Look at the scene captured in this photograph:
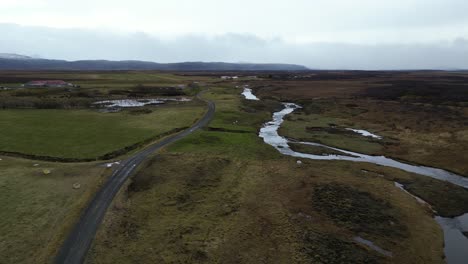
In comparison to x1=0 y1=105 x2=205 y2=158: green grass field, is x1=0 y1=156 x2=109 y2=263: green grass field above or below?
below

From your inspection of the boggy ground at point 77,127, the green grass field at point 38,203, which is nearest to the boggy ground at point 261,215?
the green grass field at point 38,203

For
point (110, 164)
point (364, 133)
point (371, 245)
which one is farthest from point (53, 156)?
point (364, 133)

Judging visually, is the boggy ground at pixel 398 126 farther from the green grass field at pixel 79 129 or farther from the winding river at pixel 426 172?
the green grass field at pixel 79 129

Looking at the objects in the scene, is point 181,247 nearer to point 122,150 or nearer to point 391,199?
point 391,199

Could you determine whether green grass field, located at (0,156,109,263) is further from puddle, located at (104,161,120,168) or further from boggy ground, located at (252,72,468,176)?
boggy ground, located at (252,72,468,176)

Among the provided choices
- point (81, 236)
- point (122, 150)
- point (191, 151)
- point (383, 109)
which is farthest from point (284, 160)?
point (383, 109)

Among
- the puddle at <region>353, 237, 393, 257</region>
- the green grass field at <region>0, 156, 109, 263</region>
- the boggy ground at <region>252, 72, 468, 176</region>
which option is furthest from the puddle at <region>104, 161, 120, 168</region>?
the boggy ground at <region>252, 72, 468, 176</region>
